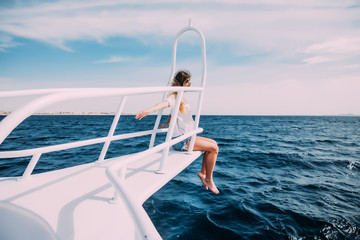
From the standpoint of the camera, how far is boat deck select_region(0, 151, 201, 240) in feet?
3.90

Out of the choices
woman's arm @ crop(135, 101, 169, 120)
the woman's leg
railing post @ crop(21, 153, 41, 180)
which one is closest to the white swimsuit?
the woman's leg

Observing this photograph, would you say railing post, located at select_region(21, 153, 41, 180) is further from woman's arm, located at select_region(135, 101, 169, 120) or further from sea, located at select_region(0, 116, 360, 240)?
sea, located at select_region(0, 116, 360, 240)

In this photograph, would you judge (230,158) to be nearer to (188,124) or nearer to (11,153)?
(188,124)

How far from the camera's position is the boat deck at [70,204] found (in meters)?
1.19

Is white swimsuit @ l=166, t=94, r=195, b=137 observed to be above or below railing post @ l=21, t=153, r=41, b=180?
above

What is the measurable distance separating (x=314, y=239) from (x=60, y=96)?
4.36 meters

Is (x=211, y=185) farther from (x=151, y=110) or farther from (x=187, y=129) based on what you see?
(x=151, y=110)

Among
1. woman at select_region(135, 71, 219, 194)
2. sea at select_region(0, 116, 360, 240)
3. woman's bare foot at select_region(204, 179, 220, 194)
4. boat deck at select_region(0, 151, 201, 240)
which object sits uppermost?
woman at select_region(135, 71, 219, 194)

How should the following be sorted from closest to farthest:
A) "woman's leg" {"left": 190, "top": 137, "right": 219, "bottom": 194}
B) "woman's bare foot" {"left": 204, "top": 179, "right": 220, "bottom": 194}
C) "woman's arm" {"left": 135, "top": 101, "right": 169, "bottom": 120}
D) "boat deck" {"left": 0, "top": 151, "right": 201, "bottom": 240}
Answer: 1. "boat deck" {"left": 0, "top": 151, "right": 201, "bottom": 240}
2. "woman's arm" {"left": 135, "top": 101, "right": 169, "bottom": 120}
3. "woman's leg" {"left": 190, "top": 137, "right": 219, "bottom": 194}
4. "woman's bare foot" {"left": 204, "top": 179, "right": 220, "bottom": 194}

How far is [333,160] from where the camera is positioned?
29.9 feet

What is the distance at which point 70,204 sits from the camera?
147cm

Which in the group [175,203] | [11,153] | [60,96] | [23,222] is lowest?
[175,203]

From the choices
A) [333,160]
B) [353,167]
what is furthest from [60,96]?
[333,160]

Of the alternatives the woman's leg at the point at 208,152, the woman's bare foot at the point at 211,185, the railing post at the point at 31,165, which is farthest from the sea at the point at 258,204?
the railing post at the point at 31,165
